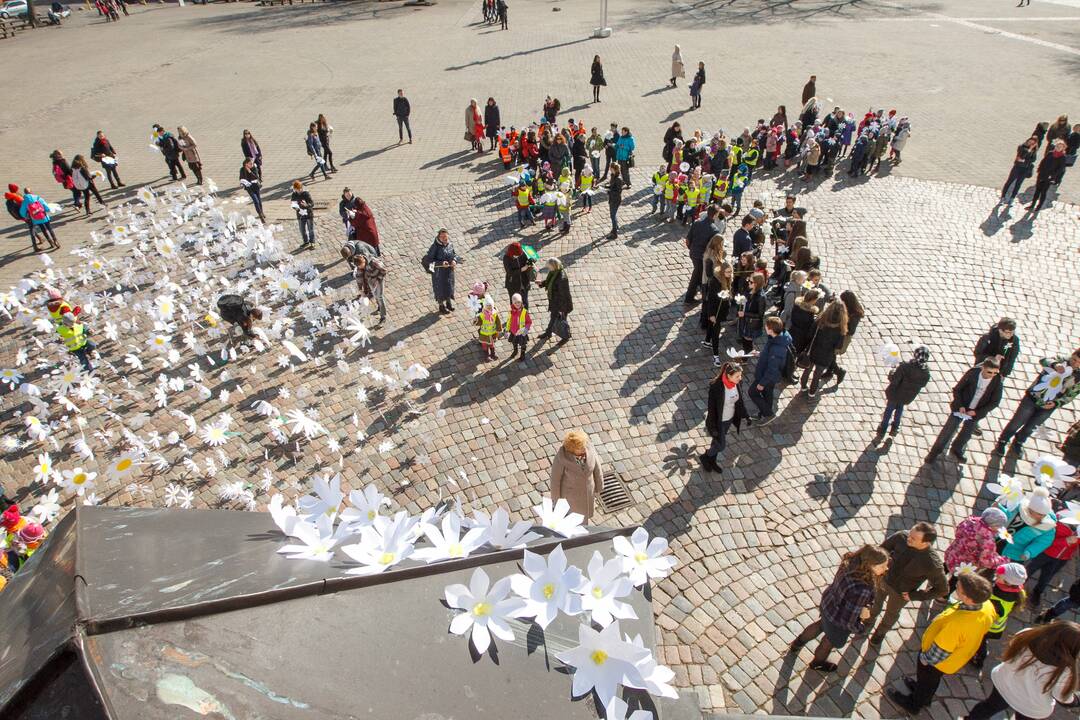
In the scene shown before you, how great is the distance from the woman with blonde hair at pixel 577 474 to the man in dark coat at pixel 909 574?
256 centimetres

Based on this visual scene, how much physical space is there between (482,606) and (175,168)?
1898 cm

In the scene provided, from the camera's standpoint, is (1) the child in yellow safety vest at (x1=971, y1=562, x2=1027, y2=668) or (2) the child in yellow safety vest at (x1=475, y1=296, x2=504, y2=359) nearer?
(1) the child in yellow safety vest at (x1=971, y1=562, x2=1027, y2=668)

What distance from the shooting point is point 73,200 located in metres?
15.4

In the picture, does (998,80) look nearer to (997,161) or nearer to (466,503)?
(997,161)

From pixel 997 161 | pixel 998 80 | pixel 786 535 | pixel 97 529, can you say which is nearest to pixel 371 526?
pixel 97 529

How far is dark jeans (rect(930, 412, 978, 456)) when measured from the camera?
706 cm

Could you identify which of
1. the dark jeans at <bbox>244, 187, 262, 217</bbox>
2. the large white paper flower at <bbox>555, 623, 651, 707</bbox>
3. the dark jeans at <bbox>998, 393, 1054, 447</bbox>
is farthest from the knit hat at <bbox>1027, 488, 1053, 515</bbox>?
the dark jeans at <bbox>244, 187, 262, 217</bbox>

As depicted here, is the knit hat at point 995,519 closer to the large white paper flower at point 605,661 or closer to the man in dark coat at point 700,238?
the large white paper flower at point 605,661

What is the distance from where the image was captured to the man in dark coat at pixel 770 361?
7340mm

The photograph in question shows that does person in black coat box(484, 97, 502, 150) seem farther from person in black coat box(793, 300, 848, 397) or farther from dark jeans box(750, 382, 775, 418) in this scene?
dark jeans box(750, 382, 775, 418)

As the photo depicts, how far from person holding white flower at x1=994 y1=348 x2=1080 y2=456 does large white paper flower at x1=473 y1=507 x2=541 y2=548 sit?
24.3 feet

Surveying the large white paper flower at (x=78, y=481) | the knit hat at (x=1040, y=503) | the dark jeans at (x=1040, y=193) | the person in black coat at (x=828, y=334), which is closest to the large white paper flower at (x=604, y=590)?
the knit hat at (x=1040, y=503)

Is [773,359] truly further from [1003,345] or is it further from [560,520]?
[560,520]

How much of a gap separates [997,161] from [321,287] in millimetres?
18056
